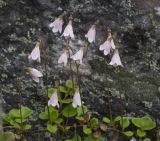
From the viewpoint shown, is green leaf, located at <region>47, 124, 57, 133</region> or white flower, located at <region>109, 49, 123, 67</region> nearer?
white flower, located at <region>109, 49, 123, 67</region>

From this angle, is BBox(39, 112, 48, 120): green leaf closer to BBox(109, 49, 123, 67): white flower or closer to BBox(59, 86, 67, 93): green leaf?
BBox(59, 86, 67, 93): green leaf

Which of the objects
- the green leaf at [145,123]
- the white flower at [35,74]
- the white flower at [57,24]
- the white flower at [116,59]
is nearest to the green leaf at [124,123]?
the green leaf at [145,123]

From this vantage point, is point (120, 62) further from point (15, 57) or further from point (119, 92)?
point (15, 57)

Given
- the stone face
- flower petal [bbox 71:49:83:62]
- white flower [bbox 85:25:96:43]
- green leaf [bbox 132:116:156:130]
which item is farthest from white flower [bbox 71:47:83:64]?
green leaf [bbox 132:116:156:130]

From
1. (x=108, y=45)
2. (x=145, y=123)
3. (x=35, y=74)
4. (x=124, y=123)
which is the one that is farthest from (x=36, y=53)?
(x=145, y=123)

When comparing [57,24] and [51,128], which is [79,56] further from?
[51,128]

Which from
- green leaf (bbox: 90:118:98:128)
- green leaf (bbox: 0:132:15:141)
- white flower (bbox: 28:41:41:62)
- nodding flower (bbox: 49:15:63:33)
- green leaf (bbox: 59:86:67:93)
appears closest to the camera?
green leaf (bbox: 0:132:15:141)

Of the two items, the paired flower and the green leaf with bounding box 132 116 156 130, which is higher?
the paired flower
